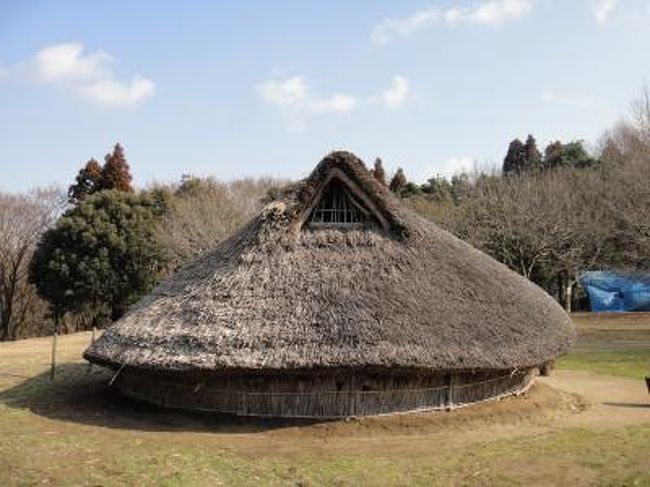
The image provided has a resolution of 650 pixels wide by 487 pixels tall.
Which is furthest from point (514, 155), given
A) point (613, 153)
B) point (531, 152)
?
point (613, 153)

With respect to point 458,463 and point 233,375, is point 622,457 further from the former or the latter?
point 233,375

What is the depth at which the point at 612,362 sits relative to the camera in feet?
89.8

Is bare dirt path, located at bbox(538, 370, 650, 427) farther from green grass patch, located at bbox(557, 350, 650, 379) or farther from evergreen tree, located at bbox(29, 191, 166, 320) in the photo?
evergreen tree, located at bbox(29, 191, 166, 320)

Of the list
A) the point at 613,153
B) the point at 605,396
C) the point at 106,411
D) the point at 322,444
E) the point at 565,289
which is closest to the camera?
the point at 322,444

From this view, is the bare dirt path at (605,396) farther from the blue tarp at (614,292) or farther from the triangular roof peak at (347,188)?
the blue tarp at (614,292)

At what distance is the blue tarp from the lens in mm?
46562

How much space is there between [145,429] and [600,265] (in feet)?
129

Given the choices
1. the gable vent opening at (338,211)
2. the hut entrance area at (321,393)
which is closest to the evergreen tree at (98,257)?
the gable vent opening at (338,211)

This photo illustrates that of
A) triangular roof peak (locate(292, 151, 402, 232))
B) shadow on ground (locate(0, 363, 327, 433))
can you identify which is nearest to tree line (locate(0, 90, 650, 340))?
shadow on ground (locate(0, 363, 327, 433))

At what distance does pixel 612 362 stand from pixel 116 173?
112 ft

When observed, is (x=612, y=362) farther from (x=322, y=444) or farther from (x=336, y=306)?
(x=322, y=444)

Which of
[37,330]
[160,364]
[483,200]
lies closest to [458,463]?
[160,364]

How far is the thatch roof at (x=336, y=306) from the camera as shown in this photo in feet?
50.2

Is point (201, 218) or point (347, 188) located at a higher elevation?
point (201, 218)
